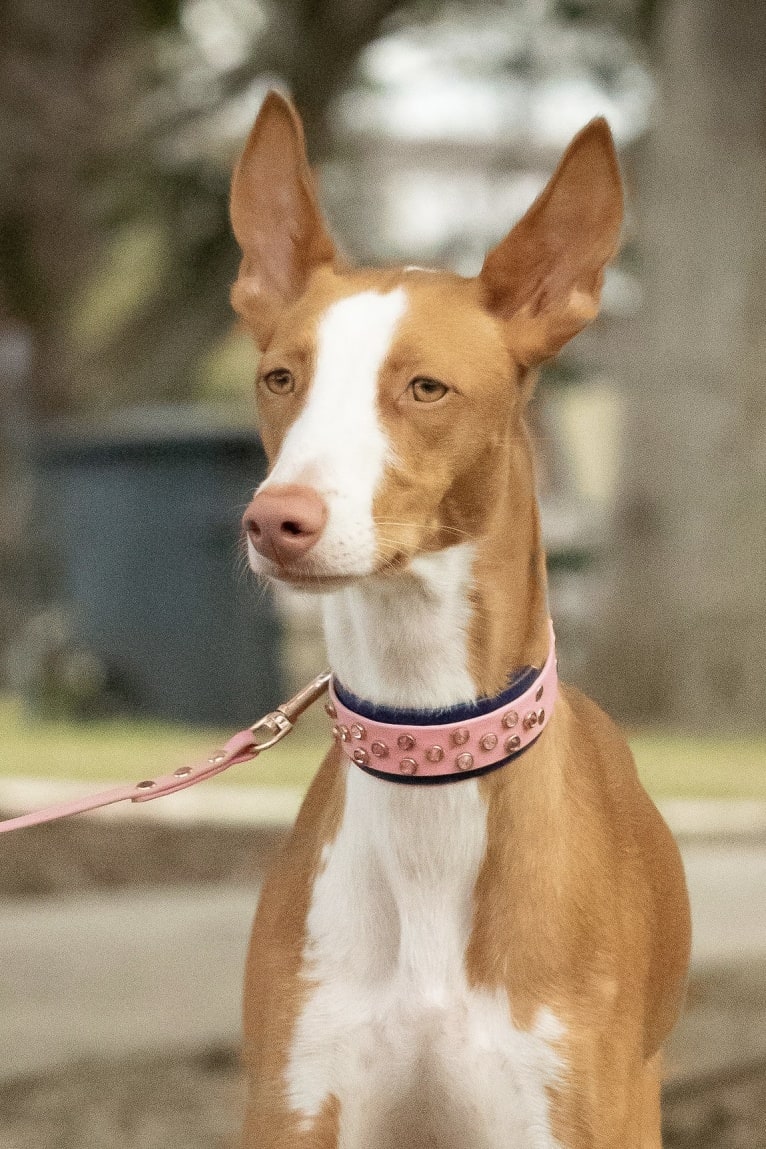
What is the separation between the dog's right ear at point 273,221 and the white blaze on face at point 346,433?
8.4 inches

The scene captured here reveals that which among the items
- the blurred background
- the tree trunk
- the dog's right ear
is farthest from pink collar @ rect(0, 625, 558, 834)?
the tree trunk

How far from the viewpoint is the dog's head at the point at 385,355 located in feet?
5.86

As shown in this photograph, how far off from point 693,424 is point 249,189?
7764mm

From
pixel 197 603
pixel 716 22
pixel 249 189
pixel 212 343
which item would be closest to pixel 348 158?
pixel 212 343

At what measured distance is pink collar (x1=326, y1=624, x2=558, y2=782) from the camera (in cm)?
203

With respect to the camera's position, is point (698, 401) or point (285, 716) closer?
point (285, 716)

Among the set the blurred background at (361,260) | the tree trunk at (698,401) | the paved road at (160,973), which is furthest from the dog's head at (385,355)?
the tree trunk at (698,401)

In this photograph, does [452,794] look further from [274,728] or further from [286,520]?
[286,520]

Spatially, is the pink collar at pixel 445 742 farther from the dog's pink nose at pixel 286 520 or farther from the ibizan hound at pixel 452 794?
the dog's pink nose at pixel 286 520

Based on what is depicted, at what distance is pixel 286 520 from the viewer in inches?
67.4

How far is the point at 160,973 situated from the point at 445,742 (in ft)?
9.65

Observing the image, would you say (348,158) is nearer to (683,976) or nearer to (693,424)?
(693,424)

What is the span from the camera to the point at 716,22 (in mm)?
9414

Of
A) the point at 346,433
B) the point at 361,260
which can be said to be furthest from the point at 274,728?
the point at 361,260
